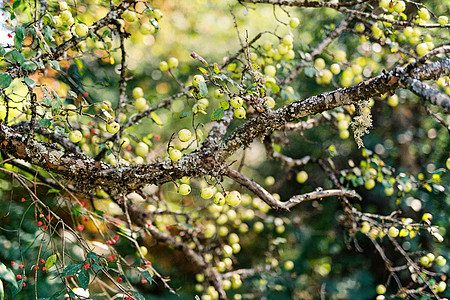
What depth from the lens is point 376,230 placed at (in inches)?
52.4

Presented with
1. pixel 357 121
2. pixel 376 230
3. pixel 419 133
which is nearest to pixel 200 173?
pixel 357 121

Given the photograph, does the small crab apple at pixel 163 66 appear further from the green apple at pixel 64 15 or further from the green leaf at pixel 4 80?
the green leaf at pixel 4 80

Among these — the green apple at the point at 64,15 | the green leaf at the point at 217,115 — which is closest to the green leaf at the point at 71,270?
the green leaf at the point at 217,115

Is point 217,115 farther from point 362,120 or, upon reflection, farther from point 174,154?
point 362,120

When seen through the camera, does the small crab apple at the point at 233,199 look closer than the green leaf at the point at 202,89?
No

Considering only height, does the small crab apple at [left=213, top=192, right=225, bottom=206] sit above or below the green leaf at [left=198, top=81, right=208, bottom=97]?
below

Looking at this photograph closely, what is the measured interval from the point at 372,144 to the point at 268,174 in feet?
2.17

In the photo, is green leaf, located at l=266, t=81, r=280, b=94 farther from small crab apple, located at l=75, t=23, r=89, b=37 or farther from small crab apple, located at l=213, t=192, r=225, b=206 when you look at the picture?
small crab apple, located at l=75, t=23, r=89, b=37

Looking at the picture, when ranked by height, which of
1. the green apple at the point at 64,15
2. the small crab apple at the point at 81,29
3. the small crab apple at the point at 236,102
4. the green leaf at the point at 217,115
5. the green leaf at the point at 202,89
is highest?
the green apple at the point at 64,15

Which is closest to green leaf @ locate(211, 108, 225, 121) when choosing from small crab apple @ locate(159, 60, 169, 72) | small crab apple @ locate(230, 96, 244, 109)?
small crab apple @ locate(230, 96, 244, 109)

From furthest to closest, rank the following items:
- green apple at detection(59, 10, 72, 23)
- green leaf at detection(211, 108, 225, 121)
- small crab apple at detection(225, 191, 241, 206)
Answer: green apple at detection(59, 10, 72, 23), small crab apple at detection(225, 191, 241, 206), green leaf at detection(211, 108, 225, 121)

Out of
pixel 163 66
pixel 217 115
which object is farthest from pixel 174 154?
pixel 163 66

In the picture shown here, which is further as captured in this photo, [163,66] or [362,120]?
[163,66]

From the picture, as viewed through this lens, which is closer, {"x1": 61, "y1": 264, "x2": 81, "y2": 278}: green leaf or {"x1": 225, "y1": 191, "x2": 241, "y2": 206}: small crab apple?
{"x1": 61, "y1": 264, "x2": 81, "y2": 278}: green leaf
